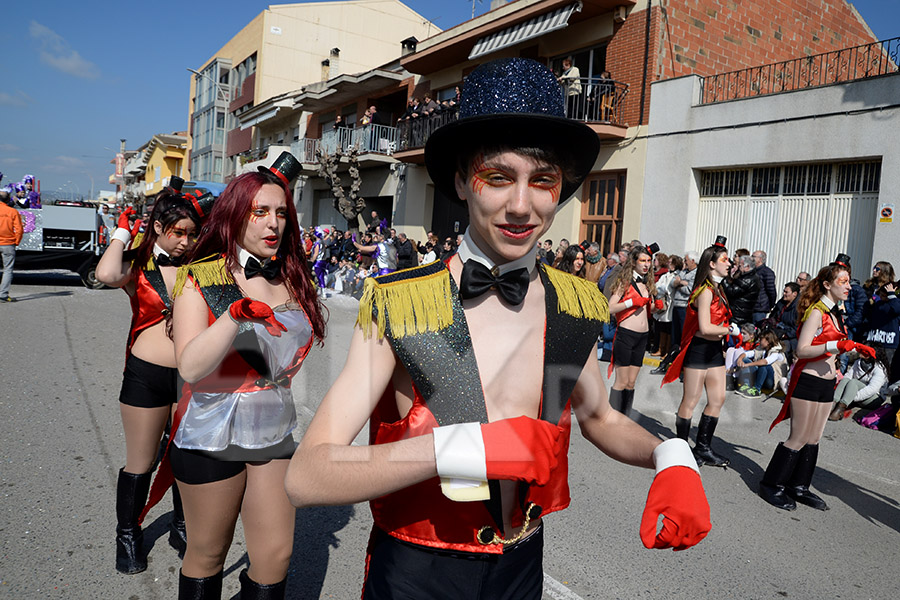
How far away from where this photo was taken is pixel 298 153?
27.0 meters

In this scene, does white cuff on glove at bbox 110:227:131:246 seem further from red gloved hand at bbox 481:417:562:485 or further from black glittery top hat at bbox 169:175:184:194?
red gloved hand at bbox 481:417:562:485

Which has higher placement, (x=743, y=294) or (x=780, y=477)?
(x=743, y=294)

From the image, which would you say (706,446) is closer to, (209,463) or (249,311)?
(209,463)

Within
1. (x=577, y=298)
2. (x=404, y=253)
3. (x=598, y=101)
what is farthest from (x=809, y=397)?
(x=404, y=253)

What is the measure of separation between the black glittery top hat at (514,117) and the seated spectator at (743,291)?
907cm

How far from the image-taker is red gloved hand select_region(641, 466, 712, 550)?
1.29 m

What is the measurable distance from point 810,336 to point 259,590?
429cm

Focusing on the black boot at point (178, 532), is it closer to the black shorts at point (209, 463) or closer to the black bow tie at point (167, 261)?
the black bow tie at point (167, 261)

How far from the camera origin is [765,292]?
401 inches

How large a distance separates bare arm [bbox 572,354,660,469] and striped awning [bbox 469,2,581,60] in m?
14.6

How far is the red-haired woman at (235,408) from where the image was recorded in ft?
7.72

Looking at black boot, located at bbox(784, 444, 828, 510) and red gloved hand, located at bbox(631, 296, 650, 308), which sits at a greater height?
red gloved hand, located at bbox(631, 296, 650, 308)

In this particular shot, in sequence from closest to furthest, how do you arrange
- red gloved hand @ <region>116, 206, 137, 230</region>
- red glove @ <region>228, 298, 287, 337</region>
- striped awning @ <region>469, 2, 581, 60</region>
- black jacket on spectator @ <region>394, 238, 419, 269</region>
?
1. red glove @ <region>228, 298, 287, 337</region>
2. red gloved hand @ <region>116, 206, 137, 230</region>
3. striped awning @ <region>469, 2, 581, 60</region>
4. black jacket on spectator @ <region>394, 238, 419, 269</region>

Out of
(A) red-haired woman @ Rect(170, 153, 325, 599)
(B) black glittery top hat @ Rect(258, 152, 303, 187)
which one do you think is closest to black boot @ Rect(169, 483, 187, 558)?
(A) red-haired woman @ Rect(170, 153, 325, 599)
